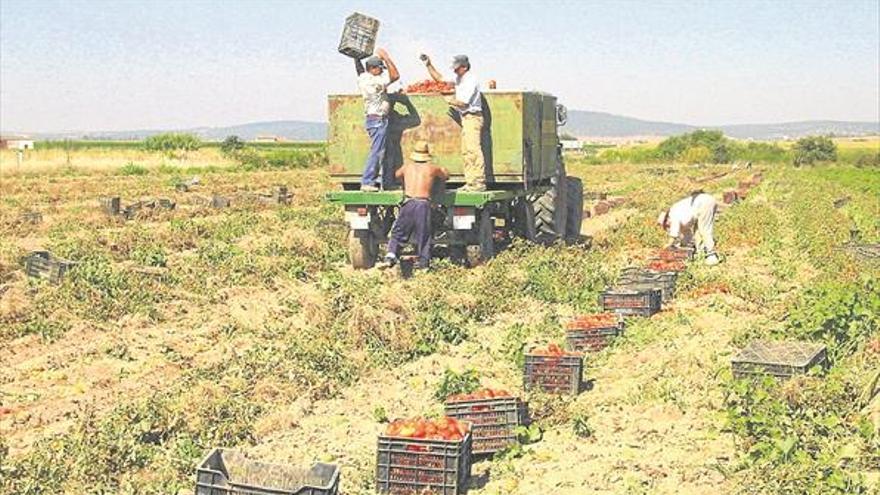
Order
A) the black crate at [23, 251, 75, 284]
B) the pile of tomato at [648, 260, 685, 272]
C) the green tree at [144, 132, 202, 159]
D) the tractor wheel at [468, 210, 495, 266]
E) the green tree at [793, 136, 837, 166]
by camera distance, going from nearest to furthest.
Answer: the black crate at [23, 251, 75, 284] < the pile of tomato at [648, 260, 685, 272] < the tractor wheel at [468, 210, 495, 266] < the green tree at [144, 132, 202, 159] < the green tree at [793, 136, 837, 166]

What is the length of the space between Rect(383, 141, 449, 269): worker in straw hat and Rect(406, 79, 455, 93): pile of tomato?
0.89 meters

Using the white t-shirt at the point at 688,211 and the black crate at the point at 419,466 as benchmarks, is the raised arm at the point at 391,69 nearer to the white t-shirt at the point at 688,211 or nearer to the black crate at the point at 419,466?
the white t-shirt at the point at 688,211

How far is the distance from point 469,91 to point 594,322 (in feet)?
15.7

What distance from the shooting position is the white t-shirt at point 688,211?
15117 mm

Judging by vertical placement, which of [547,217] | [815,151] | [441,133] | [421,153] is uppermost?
[441,133]

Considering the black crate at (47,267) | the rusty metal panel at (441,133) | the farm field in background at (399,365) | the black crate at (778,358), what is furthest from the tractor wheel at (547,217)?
the black crate at (778,358)

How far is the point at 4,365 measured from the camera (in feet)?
30.9

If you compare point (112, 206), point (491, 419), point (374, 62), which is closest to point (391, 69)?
point (374, 62)

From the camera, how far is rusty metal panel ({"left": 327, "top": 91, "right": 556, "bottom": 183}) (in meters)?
14.5

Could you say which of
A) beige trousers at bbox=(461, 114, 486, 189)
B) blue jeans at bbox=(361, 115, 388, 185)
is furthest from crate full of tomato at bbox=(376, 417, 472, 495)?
blue jeans at bbox=(361, 115, 388, 185)

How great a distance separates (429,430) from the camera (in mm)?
6316

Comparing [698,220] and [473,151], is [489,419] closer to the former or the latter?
[473,151]

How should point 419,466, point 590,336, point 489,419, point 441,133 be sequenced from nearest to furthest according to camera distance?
point 419,466 → point 489,419 → point 590,336 → point 441,133

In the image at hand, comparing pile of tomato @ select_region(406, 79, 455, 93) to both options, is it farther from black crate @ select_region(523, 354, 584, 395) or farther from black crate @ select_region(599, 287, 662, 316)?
black crate @ select_region(523, 354, 584, 395)
